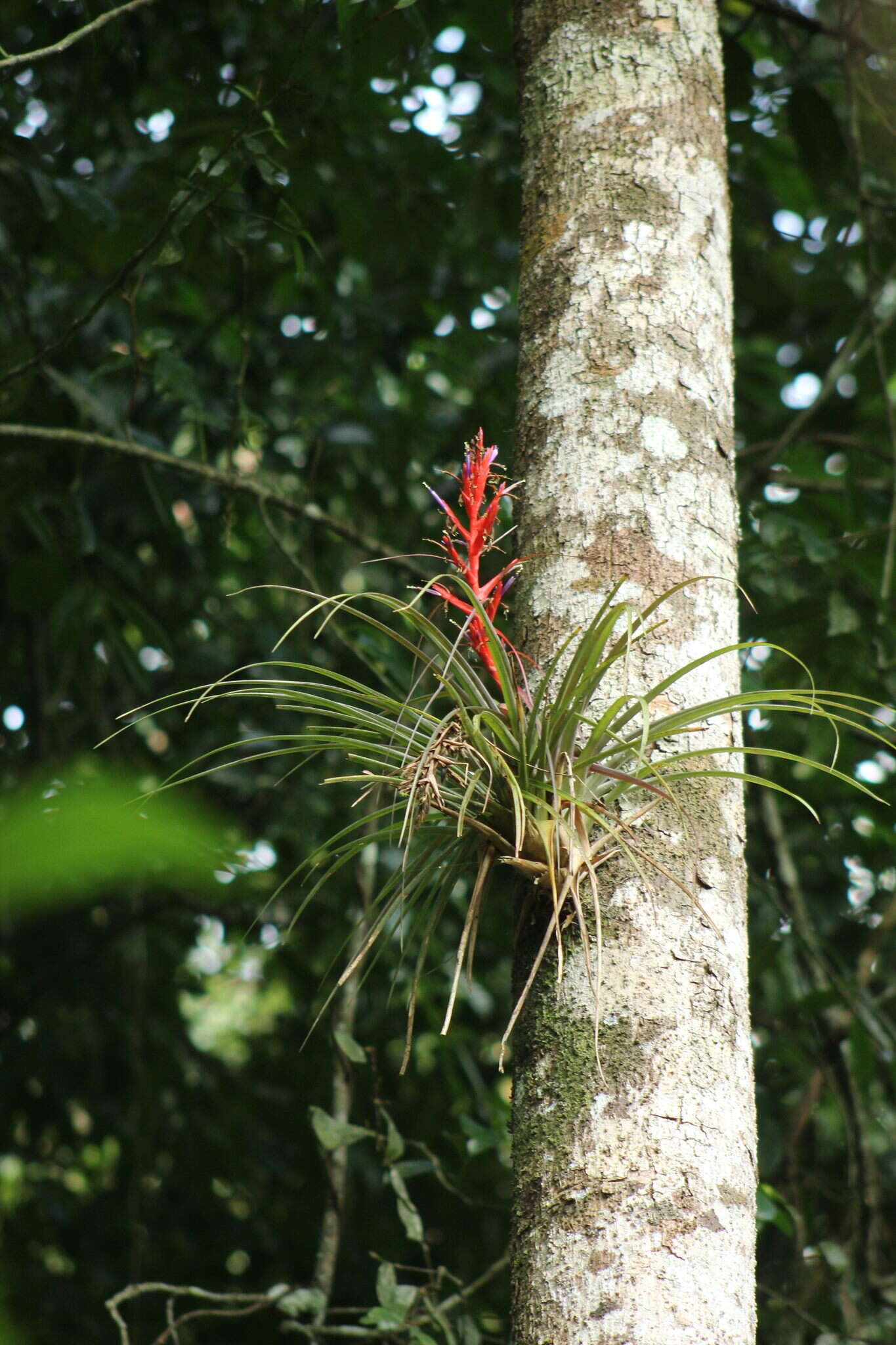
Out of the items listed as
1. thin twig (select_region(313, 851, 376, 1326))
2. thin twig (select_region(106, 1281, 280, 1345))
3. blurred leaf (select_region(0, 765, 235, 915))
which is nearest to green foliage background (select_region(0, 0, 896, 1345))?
thin twig (select_region(313, 851, 376, 1326))

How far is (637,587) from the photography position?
1.04 meters

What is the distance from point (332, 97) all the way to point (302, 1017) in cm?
244

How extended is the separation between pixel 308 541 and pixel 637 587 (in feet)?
5.54

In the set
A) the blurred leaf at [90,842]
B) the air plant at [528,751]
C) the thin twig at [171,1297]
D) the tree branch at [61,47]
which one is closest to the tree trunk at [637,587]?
the air plant at [528,751]

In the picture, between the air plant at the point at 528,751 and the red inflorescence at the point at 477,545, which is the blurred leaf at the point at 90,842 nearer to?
the air plant at the point at 528,751

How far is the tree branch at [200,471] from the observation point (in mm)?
1930

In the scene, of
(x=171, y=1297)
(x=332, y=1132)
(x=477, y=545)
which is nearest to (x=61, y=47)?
(x=477, y=545)

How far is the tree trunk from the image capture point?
0.84m

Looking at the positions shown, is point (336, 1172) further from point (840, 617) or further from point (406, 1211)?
point (840, 617)

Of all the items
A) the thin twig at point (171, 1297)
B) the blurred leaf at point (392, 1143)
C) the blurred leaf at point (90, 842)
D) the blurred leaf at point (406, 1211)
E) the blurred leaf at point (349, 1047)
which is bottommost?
the thin twig at point (171, 1297)

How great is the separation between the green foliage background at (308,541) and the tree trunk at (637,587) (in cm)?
52

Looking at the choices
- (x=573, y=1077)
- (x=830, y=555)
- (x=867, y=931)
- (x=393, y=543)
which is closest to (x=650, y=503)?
(x=573, y=1077)

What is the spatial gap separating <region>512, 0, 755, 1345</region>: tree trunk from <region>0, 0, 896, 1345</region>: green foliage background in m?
0.52

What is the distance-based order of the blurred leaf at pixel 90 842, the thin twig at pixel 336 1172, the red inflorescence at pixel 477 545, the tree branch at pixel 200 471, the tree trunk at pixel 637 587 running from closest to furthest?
the blurred leaf at pixel 90 842, the tree trunk at pixel 637 587, the red inflorescence at pixel 477 545, the thin twig at pixel 336 1172, the tree branch at pixel 200 471
